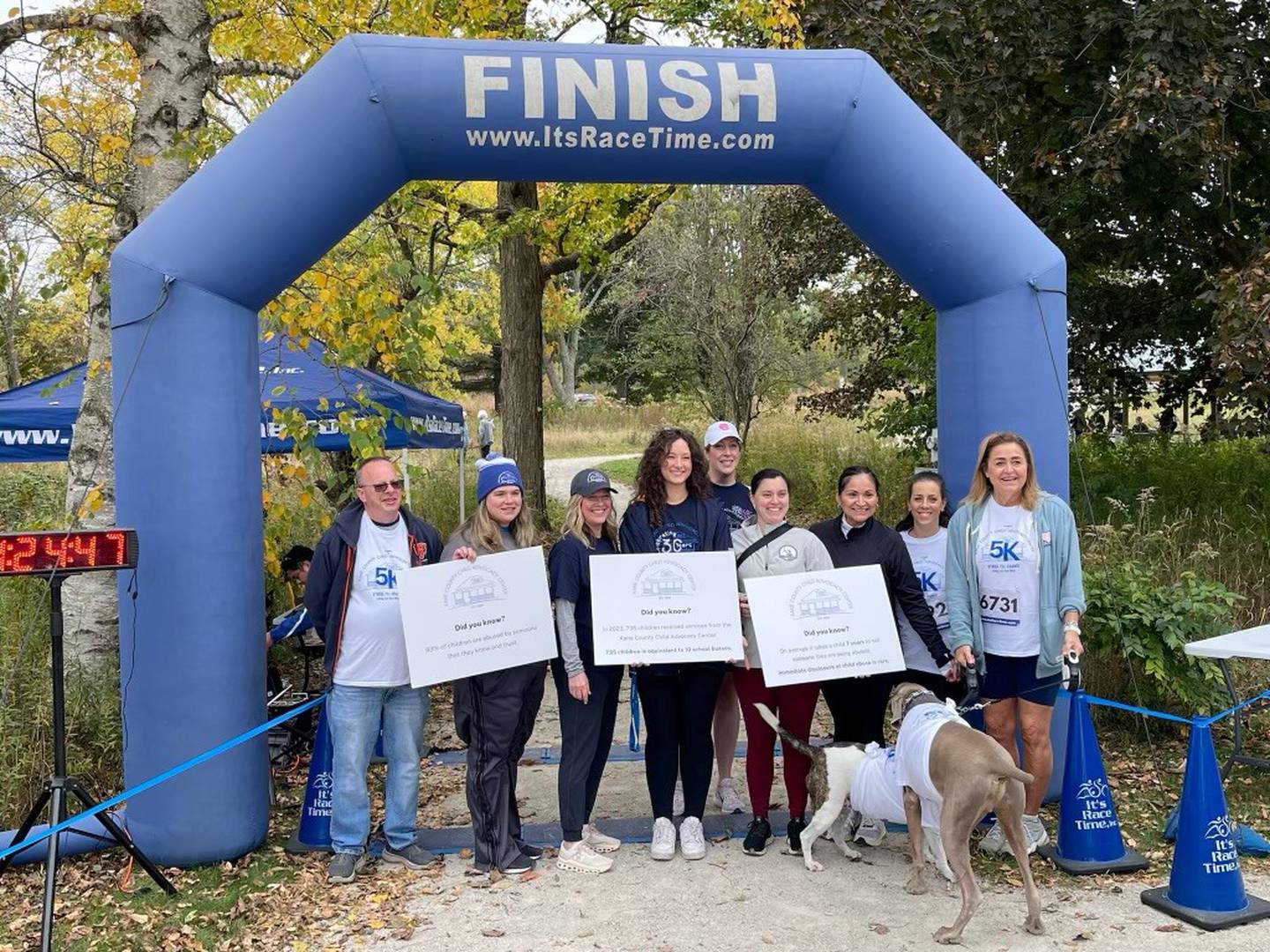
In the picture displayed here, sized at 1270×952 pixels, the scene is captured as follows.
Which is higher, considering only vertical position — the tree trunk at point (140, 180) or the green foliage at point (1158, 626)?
the tree trunk at point (140, 180)

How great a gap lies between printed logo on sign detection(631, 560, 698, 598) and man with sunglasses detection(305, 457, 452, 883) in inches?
39.0

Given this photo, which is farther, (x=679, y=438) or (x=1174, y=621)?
(x=1174, y=621)

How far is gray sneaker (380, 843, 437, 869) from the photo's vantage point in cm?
511

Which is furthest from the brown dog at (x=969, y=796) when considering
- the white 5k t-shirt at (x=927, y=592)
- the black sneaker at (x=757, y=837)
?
the black sneaker at (x=757, y=837)

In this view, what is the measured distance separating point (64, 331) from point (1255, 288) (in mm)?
24003

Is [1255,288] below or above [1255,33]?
below

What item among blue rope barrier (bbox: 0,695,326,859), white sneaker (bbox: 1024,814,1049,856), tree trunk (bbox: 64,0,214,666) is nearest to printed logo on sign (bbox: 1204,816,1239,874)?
white sneaker (bbox: 1024,814,1049,856)

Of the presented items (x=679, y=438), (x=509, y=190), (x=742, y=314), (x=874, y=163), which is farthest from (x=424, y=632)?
(x=742, y=314)

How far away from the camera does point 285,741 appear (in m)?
6.67

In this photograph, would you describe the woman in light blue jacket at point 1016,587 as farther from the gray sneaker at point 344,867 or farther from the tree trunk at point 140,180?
the tree trunk at point 140,180

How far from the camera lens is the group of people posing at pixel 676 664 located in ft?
16.1

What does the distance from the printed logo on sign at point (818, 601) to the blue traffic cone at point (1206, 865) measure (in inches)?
59.3

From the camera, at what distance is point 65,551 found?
4359 millimetres

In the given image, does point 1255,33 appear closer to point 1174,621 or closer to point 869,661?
point 1174,621
